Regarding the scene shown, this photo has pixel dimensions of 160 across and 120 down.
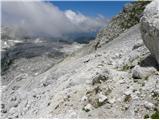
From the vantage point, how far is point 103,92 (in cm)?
2647

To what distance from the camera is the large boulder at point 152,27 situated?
2441 cm

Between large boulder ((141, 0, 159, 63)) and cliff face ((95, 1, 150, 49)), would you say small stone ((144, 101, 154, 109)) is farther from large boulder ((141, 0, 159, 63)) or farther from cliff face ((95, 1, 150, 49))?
cliff face ((95, 1, 150, 49))

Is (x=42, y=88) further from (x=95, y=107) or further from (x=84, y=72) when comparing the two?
(x=95, y=107)

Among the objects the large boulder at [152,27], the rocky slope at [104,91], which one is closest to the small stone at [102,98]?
the rocky slope at [104,91]

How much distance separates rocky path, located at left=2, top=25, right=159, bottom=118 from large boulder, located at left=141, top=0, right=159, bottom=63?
1514 millimetres

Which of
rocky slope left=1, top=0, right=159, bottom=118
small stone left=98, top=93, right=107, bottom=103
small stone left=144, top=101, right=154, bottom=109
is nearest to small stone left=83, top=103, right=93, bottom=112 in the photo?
rocky slope left=1, top=0, right=159, bottom=118

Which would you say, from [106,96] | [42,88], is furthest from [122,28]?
[106,96]

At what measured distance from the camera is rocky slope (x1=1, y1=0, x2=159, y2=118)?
79.8 ft

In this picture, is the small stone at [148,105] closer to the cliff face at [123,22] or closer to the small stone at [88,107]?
the small stone at [88,107]

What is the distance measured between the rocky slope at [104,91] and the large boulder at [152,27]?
151 centimetres

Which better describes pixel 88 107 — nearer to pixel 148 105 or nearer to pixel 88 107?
pixel 88 107

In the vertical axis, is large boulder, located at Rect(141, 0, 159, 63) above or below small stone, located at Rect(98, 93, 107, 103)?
above

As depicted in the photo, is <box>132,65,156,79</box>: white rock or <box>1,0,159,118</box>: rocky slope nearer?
<box>1,0,159,118</box>: rocky slope

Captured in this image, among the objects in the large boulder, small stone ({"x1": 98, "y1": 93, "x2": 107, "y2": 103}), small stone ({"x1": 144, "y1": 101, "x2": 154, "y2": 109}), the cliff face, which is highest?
the cliff face
